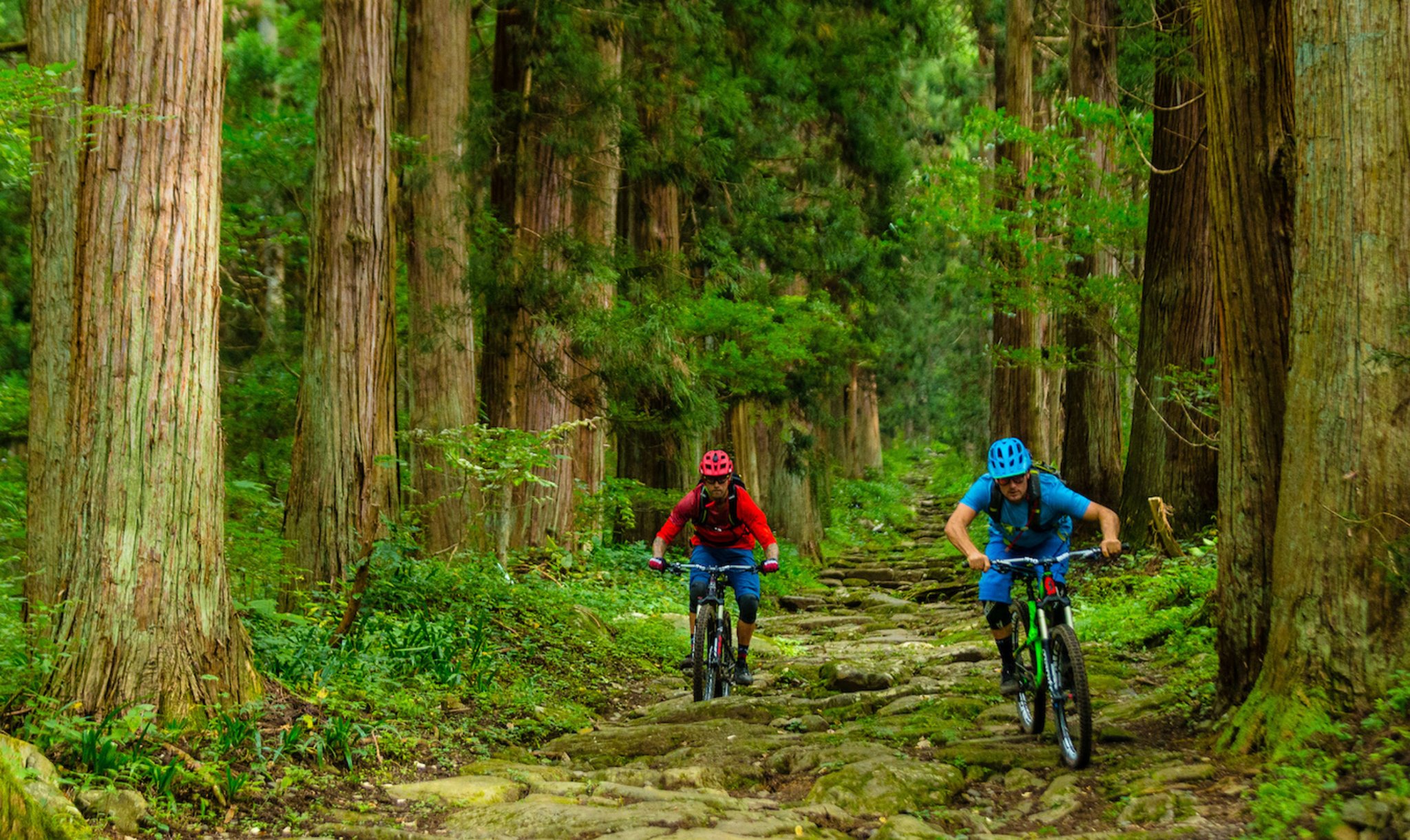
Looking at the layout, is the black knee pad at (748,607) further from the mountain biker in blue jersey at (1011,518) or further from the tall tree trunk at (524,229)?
the tall tree trunk at (524,229)

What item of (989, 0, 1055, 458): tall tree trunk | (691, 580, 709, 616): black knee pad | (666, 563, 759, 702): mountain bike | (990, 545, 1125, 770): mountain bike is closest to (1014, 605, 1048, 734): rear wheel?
(990, 545, 1125, 770): mountain bike

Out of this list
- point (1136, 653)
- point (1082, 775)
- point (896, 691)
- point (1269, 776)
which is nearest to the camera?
point (1269, 776)

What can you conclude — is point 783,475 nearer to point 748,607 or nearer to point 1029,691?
point 748,607

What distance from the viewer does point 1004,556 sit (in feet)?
24.0

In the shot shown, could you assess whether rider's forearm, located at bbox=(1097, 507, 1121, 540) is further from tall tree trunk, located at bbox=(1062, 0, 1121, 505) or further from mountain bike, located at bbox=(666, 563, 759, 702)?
tall tree trunk, located at bbox=(1062, 0, 1121, 505)

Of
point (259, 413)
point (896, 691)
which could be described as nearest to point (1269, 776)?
point (896, 691)

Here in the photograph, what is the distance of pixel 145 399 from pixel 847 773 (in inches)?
166

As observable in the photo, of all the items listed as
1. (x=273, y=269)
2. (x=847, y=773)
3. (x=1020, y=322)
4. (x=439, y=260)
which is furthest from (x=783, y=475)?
(x=847, y=773)

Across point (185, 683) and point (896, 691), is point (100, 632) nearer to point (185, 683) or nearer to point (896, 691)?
point (185, 683)

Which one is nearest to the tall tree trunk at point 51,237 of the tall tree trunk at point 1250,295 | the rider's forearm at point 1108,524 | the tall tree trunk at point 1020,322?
the rider's forearm at point 1108,524

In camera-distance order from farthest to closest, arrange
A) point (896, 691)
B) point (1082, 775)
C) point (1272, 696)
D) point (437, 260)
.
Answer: point (437, 260) < point (896, 691) < point (1082, 775) < point (1272, 696)

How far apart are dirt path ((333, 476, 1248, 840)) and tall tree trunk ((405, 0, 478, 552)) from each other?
157 inches

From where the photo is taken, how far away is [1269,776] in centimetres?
523

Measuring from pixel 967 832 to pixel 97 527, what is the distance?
4.56 meters
